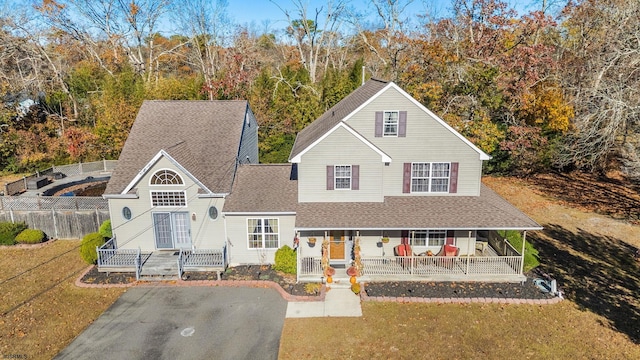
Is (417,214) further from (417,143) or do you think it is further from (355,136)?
(355,136)

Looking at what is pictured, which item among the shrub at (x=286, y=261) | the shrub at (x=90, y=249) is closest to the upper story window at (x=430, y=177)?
the shrub at (x=286, y=261)

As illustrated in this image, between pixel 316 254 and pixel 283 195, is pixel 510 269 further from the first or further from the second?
pixel 283 195

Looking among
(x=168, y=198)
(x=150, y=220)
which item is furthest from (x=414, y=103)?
(x=150, y=220)

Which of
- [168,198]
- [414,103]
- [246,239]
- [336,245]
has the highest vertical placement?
[414,103]

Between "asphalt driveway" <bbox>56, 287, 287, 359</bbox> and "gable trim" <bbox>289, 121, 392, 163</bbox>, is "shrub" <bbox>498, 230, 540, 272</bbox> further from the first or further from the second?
"asphalt driveway" <bbox>56, 287, 287, 359</bbox>

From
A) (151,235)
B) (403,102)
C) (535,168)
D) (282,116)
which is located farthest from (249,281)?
(535,168)
